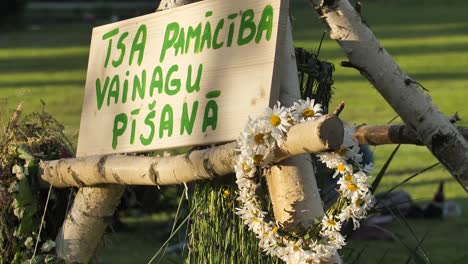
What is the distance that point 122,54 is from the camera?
392 cm

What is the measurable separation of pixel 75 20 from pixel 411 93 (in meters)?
28.3

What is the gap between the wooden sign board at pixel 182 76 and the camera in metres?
3.25

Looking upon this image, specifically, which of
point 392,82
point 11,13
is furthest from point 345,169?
point 11,13

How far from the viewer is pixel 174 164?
3537 millimetres

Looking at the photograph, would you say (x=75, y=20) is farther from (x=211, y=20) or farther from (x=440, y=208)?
(x=211, y=20)

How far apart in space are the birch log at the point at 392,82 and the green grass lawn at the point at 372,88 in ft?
2.33

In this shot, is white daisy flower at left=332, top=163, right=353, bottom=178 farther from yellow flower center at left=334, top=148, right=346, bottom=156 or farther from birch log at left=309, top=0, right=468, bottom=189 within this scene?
birch log at left=309, top=0, right=468, bottom=189

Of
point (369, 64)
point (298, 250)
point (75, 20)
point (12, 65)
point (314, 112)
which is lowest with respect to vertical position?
point (298, 250)

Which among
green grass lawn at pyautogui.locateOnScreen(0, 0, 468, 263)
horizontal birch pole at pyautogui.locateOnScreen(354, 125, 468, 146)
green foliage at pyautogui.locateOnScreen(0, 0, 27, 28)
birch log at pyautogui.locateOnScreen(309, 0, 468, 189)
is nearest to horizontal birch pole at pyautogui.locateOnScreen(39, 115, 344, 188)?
birch log at pyautogui.locateOnScreen(309, 0, 468, 189)

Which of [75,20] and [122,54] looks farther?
[75,20]

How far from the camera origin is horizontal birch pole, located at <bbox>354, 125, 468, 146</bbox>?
3.78 m

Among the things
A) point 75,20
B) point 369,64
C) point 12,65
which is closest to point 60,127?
point 369,64

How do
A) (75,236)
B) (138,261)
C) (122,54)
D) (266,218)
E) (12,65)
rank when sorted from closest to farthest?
(266,218), (122,54), (75,236), (138,261), (12,65)

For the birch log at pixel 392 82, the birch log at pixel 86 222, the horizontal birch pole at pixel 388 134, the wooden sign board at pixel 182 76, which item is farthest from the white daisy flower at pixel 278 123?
the birch log at pixel 86 222
